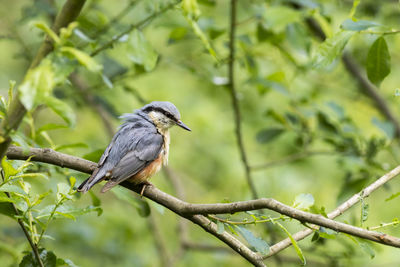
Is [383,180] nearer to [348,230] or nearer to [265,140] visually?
[348,230]

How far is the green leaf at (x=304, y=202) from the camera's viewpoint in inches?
98.7

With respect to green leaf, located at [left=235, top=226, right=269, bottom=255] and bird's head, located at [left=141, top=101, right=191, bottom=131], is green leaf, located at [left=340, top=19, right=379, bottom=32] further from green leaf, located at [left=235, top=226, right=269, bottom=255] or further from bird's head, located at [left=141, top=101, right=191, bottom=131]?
bird's head, located at [left=141, top=101, right=191, bottom=131]

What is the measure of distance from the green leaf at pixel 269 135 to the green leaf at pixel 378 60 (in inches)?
75.1

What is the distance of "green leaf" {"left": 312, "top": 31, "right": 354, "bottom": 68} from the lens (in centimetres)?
271

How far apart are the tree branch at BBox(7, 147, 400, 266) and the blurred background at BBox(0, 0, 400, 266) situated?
30cm

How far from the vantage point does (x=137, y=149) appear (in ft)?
12.4

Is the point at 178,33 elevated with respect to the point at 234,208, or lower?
elevated

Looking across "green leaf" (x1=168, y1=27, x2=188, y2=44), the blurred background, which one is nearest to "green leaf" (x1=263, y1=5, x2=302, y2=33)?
the blurred background

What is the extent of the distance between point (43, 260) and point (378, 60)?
2179 millimetres

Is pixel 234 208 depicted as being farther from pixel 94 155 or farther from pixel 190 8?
pixel 94 155

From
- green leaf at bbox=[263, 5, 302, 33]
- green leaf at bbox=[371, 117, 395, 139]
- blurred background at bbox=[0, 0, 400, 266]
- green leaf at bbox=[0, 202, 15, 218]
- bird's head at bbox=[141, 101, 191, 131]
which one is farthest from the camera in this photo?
bird's head at bbox=[141, 101, 191, 131]

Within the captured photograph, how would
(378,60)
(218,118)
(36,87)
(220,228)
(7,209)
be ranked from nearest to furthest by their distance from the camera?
(36,87) < (220,228) < (7,209) < (378,60) < (218,118)

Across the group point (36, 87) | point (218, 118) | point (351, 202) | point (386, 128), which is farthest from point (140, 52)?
→ point (218, 118)

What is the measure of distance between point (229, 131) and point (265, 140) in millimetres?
1908
